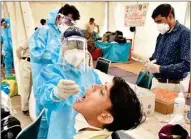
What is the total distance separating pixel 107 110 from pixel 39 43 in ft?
3.21

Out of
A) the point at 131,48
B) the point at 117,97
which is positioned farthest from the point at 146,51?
the point at 117,97

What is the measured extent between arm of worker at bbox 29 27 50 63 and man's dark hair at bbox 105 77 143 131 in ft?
2.58

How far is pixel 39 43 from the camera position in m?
1.59

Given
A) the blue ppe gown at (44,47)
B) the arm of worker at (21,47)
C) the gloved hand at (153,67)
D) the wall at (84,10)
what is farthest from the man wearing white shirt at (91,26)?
the arm of worker at (21,47)

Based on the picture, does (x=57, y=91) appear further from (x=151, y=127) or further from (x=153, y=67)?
(x=153, y=67)

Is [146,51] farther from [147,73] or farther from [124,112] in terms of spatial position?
[124,112]

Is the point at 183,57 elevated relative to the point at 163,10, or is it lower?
lower

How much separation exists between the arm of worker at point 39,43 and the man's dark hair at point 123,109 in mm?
787

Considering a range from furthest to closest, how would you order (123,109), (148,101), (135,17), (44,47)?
(44,47)
(135,17)
(148,101)
(123,109)

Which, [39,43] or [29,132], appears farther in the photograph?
[39,43]

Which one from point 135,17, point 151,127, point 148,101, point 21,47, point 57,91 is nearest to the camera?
point 57,91

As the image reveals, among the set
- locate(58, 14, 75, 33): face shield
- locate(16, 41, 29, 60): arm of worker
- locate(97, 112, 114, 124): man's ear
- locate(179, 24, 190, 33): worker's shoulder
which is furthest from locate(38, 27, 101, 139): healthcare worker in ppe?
locate(16, 41, 29, 60): arm of worker

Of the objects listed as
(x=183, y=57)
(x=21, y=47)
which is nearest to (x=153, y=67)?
(x=183, y=57)

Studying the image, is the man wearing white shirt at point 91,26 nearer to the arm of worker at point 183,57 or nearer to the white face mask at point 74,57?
the white face mask at point 74,57
